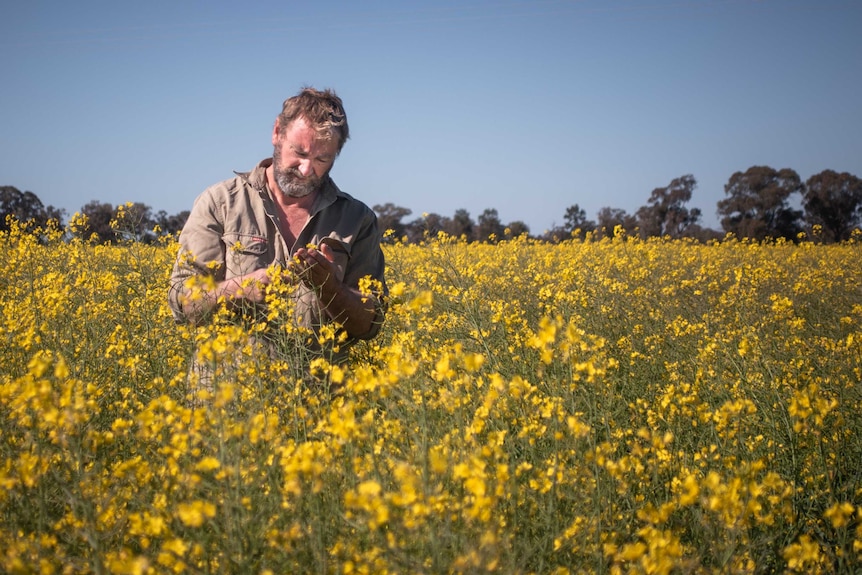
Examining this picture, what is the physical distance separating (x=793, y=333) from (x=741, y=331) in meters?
0.90

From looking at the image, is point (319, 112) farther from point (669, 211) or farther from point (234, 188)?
point (669, 211)

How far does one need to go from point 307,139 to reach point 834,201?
1111 inches

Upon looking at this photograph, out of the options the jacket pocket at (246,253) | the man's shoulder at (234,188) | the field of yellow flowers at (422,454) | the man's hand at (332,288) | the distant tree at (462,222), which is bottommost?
the field of yellow flowers at (422,454)

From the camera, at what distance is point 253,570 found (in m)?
1.45

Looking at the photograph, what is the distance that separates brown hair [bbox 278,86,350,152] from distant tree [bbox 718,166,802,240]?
84.4ft

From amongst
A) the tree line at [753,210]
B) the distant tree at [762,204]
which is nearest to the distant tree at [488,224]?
the tree line at [753,210]

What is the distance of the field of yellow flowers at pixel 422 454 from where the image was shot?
1.37 meters

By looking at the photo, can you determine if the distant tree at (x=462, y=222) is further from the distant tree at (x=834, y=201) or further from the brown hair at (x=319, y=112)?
the brown hair at (x=319, y=112)

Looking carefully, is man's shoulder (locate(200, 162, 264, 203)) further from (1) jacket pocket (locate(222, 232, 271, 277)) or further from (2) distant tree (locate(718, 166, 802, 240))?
(2) distant tree (locate(718, 166, 802, 240))

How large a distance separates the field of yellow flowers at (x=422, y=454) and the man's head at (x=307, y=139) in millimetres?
886

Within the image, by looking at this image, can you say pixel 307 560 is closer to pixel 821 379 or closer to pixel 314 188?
pixel 314 188

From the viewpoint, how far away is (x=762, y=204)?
87.5 feet

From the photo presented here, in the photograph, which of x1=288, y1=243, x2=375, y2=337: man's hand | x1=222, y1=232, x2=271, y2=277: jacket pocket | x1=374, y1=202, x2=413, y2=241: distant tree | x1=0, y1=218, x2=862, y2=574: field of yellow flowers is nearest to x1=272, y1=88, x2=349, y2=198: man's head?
x1=222, y1=232, x2=271, y2=277: jacket pocket

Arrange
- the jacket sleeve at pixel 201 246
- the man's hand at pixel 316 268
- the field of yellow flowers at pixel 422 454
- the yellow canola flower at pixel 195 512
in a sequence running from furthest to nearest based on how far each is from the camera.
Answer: the jacket sleeve at pixel 201 246
the man's hand at pixel 316 268
the field of yellow flowers at pixel 422 454
the yellow canola flower at pixel 195 512
